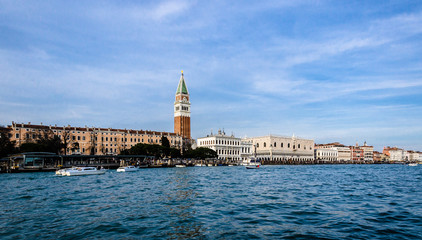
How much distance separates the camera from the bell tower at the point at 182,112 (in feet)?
368

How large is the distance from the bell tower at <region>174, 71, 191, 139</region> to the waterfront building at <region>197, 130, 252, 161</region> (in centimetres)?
696

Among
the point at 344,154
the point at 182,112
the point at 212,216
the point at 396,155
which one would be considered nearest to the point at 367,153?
the point at 344,154

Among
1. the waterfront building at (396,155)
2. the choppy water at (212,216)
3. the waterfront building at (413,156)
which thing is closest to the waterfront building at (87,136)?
the choppy water at (212,216)

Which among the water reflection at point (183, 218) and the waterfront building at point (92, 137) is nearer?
the water reflection at point (183, 218)

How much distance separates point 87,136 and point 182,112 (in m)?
38.7

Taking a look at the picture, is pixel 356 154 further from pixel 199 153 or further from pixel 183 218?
pixel 183 218

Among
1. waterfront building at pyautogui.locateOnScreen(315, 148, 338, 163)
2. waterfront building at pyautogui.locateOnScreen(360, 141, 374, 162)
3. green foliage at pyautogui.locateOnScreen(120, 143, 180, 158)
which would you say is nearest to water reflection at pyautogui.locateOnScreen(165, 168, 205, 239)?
green foliage at pyautogui.locateOnScreen(120, 143, 180, 158)

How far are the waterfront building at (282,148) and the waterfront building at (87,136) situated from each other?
44.4 metres

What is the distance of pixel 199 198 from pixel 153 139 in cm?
7768

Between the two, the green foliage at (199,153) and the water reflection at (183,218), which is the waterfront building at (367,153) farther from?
the water reflection at (183,218)

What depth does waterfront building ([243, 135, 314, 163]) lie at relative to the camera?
121625mm

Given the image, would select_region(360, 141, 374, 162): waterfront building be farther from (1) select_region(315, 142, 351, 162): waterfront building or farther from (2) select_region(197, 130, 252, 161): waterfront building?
(2) select_region(197, 130, 252, 161): waterfront building

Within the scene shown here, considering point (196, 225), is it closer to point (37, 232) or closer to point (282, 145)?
point (37, 232)

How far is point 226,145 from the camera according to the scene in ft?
347
